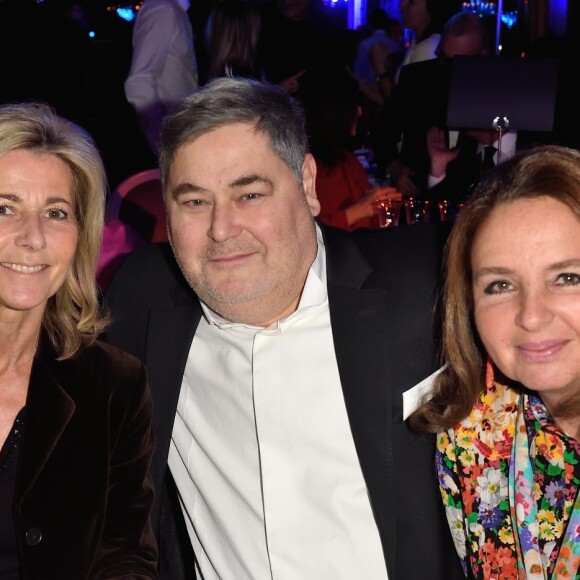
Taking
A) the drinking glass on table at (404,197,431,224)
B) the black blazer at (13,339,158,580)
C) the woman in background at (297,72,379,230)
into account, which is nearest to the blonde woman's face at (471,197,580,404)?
the black blazer at (13,339,158,580)

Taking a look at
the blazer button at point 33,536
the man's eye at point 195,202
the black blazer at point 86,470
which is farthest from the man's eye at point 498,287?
the blazer button at point 33,536

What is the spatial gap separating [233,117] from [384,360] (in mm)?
696

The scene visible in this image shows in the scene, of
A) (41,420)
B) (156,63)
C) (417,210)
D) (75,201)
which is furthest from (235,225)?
(156,63)

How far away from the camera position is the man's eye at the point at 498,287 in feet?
6.06

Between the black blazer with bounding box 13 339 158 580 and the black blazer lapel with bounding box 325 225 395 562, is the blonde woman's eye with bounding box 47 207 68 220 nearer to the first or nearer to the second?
the black blazer with bounding box 13 339 158 580

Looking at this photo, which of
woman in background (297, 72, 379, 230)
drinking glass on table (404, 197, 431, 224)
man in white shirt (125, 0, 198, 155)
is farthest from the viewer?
man in white shirt (125, 0, 198, 155)

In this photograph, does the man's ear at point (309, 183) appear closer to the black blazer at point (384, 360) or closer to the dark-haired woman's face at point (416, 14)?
the black blazer at point (384, 360)

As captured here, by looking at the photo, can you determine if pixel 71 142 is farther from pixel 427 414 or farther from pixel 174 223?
pixel 427 414

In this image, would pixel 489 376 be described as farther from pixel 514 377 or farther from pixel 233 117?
pixel 233 117

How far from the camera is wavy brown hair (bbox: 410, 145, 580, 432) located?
1837 mm

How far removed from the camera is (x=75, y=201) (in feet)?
7.15

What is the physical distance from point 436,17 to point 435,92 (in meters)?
1.36

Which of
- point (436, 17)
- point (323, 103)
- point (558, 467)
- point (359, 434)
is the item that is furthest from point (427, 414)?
point (436, 17)

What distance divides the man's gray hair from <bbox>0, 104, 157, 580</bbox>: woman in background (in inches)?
7.8
